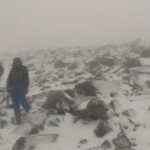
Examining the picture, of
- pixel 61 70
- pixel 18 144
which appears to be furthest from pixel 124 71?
pixel 18 144

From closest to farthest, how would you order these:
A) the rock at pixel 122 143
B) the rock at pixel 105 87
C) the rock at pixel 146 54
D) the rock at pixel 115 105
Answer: the rock at pixel 122 143
the rock at pixel 115 105
the rock at pixel 105 87
the rock at pixel 146 54

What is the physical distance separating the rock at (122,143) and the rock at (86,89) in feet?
11.7

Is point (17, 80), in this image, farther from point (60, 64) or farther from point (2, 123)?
point (60, 64)

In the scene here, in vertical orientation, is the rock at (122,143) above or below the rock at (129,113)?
above

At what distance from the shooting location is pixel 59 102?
1114 centimetres

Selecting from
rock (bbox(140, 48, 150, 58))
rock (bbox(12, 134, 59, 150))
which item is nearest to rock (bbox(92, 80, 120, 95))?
rock (bbox(12, 134, 59, 150))

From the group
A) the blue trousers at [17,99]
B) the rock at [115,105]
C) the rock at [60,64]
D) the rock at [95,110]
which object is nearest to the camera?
the rock at [95,110]

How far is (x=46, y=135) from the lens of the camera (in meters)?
9.27

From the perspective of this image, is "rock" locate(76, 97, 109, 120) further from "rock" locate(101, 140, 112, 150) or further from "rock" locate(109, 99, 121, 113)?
"rock" locate(101, 140, 112, 150)

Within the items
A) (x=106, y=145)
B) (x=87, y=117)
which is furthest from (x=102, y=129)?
(x=87, y=117)

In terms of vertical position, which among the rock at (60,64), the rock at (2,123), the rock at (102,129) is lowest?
the rock at (60,64)

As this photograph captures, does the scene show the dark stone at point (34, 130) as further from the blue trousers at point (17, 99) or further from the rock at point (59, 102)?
the rock at point (59, 102)

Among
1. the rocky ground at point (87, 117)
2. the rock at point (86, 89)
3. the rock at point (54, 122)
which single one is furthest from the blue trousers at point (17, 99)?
the rock at point (86, 89)

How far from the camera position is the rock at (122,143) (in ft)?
28.1
